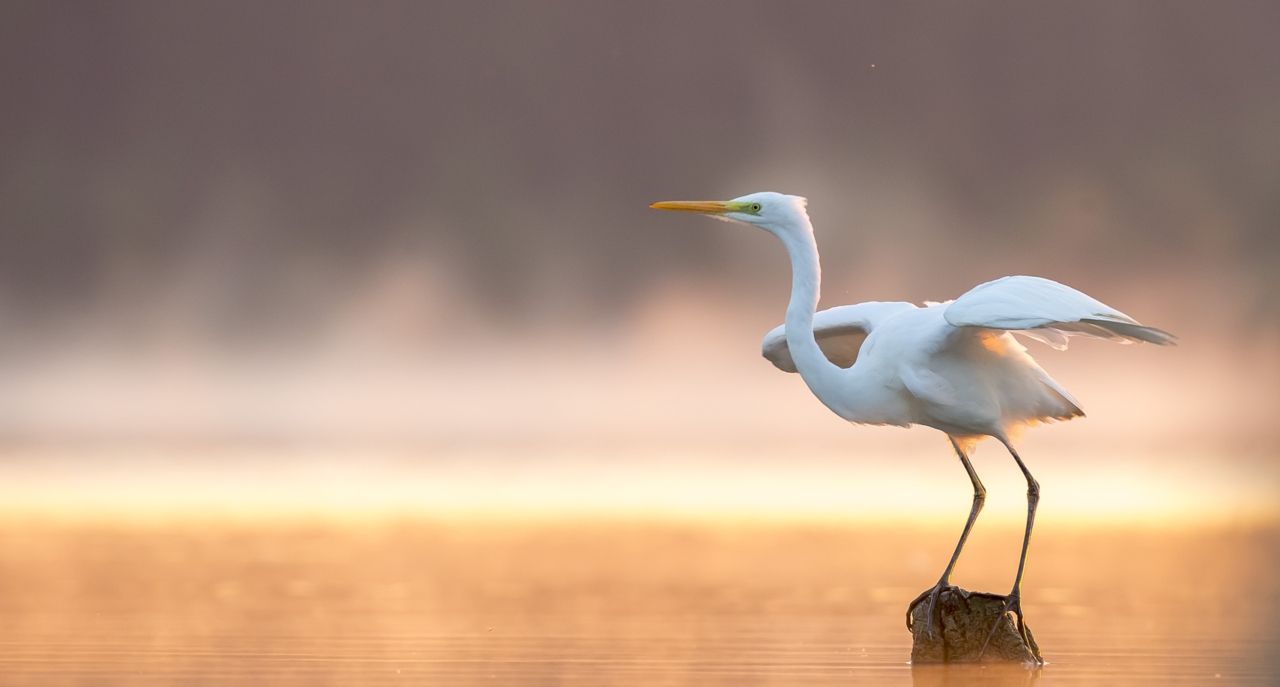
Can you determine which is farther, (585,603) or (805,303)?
(585,603)

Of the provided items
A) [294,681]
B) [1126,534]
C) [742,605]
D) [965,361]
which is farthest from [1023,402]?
[1126,534]

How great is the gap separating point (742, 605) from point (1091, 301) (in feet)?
9.14

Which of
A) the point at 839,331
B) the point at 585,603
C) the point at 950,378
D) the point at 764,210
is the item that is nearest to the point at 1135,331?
the point at 950,378

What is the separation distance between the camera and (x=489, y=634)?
24.2 feet

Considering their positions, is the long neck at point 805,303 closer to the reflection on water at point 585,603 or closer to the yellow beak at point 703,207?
the yellow beak at point 703,207

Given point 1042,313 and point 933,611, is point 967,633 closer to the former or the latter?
point 933,611

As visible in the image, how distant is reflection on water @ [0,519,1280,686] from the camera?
252 inches

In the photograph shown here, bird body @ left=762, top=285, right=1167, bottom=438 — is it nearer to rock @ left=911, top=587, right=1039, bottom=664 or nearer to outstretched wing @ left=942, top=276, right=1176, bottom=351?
outstretched wing @ left=942, top=276, right=1176, bottom=351

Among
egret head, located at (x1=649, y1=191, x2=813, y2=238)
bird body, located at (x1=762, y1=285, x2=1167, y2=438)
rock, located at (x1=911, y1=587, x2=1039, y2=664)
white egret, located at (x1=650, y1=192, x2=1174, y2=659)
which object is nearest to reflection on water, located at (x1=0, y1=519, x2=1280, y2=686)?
rock, located at (x1=911, y1=587, x2=1039, y2=664)

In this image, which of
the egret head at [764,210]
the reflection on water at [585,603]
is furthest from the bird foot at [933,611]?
the egret head at [764,210]

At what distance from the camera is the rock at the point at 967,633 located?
21.4 ft

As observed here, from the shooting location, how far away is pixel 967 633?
660cm

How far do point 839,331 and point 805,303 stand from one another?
0.73 m

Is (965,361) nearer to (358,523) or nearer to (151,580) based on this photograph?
(151,580)
